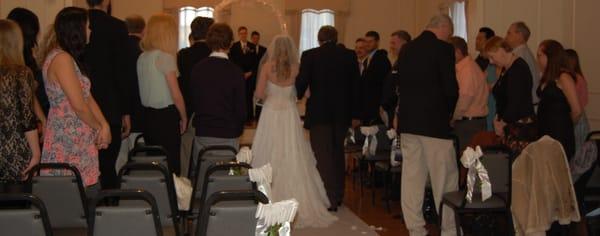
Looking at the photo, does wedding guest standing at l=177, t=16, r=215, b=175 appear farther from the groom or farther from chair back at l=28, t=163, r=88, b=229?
chair back at l=28, t=163, r=88, b=229

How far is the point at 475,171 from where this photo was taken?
5.29m

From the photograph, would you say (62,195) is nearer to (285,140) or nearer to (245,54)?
(285,140)

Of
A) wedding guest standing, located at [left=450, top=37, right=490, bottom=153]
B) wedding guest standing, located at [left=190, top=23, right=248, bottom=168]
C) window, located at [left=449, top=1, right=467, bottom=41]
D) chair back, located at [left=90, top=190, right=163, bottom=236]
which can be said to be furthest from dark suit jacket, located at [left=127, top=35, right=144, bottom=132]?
window, located at [left=449, top=1, right=467, bottom=41]

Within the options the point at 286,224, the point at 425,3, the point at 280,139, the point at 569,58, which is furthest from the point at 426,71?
the point at 425,3

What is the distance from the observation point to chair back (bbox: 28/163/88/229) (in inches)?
155

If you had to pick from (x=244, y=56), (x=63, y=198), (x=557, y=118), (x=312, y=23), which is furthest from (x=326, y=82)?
(x=312, y=23)

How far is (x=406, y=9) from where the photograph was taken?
17125 millimetres

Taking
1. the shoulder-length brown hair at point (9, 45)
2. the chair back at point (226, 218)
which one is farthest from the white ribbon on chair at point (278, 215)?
the shoulder-length brown hair at point (9, 45)

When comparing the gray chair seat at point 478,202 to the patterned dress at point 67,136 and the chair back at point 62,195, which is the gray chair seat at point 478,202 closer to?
the patterned dress at point 67,136

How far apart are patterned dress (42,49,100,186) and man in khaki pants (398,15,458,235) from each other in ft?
8.72

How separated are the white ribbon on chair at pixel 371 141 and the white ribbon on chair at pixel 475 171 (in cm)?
257

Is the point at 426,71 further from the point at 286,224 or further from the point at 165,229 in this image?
the point at 286,224

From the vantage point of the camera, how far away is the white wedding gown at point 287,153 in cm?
707

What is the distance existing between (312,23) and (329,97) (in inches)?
384
